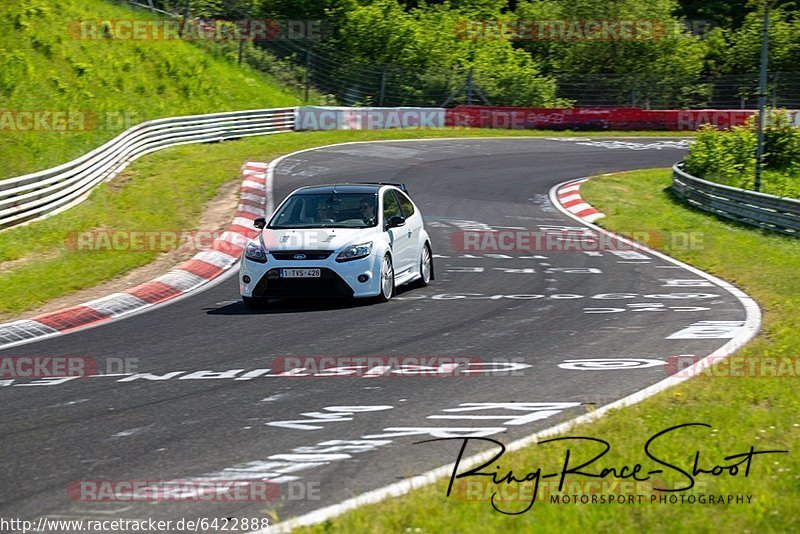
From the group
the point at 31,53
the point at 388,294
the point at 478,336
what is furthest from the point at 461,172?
the point at 478,336

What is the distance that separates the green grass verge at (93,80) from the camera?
2744 cm

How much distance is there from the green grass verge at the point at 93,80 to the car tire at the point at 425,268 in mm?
12181

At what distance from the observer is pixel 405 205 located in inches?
607

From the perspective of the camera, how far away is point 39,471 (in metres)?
6.52

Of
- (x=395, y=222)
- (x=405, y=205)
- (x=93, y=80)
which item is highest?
(x=93, y=80)

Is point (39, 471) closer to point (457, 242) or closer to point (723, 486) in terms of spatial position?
point (723, 486)

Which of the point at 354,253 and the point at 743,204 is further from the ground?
the point at 354,253

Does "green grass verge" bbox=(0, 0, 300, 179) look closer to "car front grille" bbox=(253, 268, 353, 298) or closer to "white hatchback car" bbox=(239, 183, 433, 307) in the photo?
"white hatchback car" bbox=(239, 183, 433, 307)

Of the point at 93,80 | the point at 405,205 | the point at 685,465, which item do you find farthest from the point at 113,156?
the point at 685,465

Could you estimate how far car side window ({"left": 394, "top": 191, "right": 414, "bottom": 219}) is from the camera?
15.2m

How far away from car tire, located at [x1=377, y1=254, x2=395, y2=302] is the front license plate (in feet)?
2.66

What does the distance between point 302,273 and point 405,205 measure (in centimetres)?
264

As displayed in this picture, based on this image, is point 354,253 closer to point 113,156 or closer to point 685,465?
point 685,465

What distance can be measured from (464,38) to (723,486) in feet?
168
